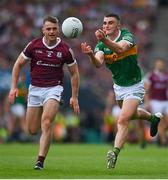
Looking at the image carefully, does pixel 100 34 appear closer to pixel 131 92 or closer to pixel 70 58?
pixel 70 58

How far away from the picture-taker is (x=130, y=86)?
14.4 metres

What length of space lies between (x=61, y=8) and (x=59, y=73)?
21.6 metres

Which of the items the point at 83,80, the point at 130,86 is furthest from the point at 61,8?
the point at 130,86

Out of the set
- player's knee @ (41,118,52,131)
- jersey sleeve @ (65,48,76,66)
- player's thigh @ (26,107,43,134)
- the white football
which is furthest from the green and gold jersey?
player's knee @ (41,118,52,131)

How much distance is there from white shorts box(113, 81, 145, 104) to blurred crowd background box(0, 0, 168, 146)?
1305 cm

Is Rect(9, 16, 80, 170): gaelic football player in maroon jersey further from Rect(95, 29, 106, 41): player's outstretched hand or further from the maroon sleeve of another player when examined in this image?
→ Rect(95, 29, 106, 41): player's outstretched hand

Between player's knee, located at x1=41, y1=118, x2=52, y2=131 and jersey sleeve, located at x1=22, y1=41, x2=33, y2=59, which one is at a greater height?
jersey sleeve, located at x1=22, y1=41, x2=33, y2=59

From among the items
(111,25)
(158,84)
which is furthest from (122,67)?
(158,84)

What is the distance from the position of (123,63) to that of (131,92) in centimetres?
53

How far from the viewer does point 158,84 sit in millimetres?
24797

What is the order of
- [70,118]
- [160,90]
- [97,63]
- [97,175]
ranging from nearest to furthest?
1. [97,175]
2. [97,63]
3. [160,90]
4. [70,118]

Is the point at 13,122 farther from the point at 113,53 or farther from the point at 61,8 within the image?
the point at 113,53

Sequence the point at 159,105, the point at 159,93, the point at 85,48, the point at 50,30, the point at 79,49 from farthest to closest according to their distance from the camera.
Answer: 1. the point at 79,49
2. the point at 159,105
3. the point at 159,93
4. the point at 50,30
5. the point at 85,48

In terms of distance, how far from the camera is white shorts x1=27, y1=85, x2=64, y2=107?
13820 millimetres
